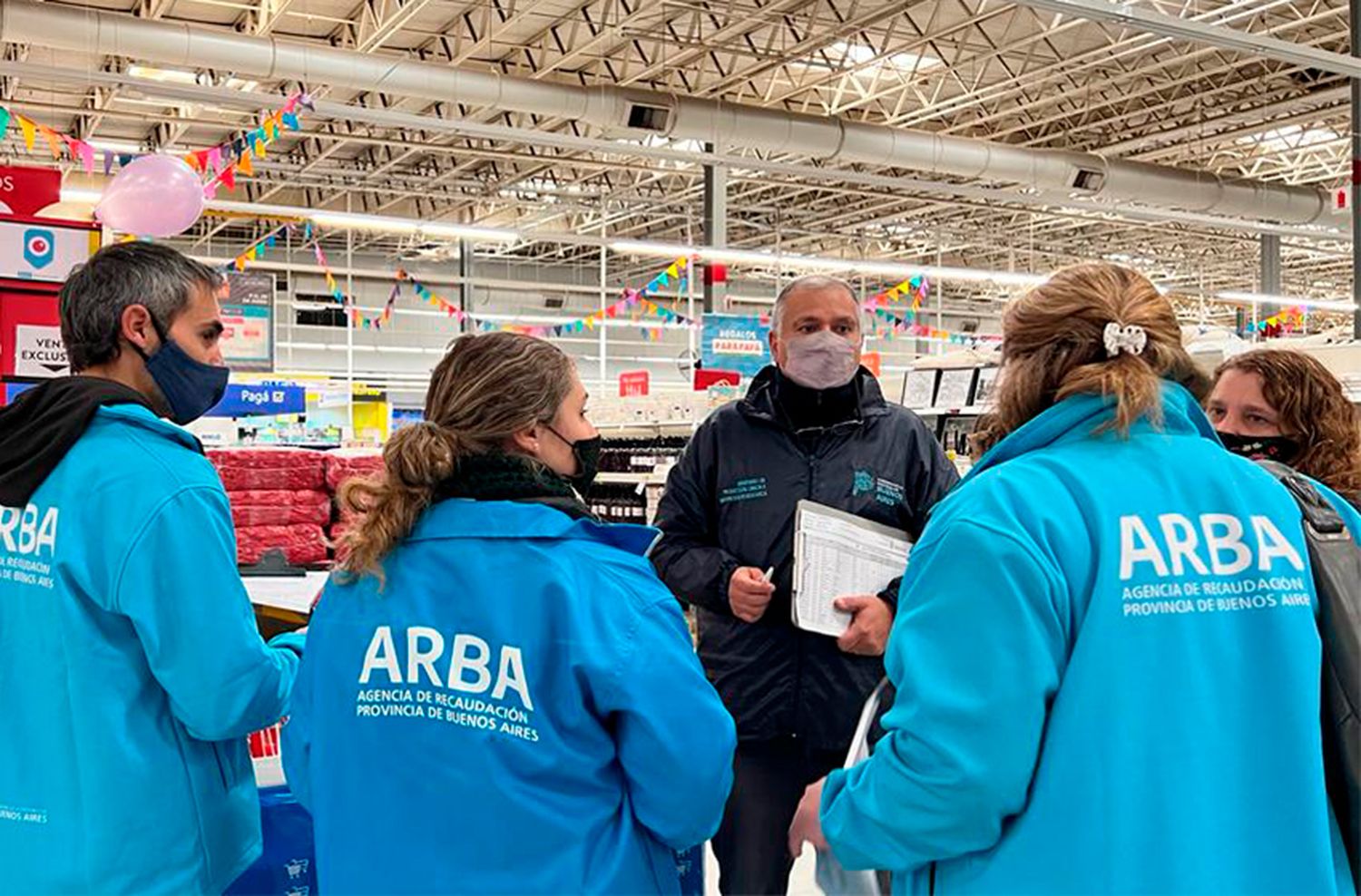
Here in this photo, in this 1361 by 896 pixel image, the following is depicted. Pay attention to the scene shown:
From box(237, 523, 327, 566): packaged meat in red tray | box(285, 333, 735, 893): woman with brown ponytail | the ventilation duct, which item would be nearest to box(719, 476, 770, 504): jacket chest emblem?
box(285, 333, 735, 893): woman with brown ponytail

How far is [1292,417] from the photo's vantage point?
2359 millimetres

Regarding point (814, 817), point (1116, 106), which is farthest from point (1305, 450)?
point (1116, 106)

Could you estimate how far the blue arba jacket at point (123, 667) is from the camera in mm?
1778

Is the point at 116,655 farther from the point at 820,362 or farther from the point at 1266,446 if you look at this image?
the point at 1266,446

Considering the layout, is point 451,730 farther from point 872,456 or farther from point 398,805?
point 872,456

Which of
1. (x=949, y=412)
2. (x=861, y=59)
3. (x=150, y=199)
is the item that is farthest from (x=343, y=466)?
(x=861, y=59)

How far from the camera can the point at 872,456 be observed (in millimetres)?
2531

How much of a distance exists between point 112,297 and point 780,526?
129 cm

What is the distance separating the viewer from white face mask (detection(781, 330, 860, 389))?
8.52 feet

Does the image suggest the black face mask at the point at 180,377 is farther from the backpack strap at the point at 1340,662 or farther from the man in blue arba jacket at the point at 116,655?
the backpack strap at the point at 1340,662

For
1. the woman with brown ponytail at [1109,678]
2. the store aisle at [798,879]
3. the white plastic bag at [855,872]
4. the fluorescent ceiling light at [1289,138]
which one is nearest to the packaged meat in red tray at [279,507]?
the store aisle at [798,879]

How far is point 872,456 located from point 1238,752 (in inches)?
46.7

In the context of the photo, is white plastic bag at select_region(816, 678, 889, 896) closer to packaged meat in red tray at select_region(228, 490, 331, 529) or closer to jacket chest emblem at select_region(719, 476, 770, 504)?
jacket chest emblem at select_region(719, 476, 770, 504)

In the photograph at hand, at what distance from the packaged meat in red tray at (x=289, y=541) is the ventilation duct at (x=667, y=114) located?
6586mm
